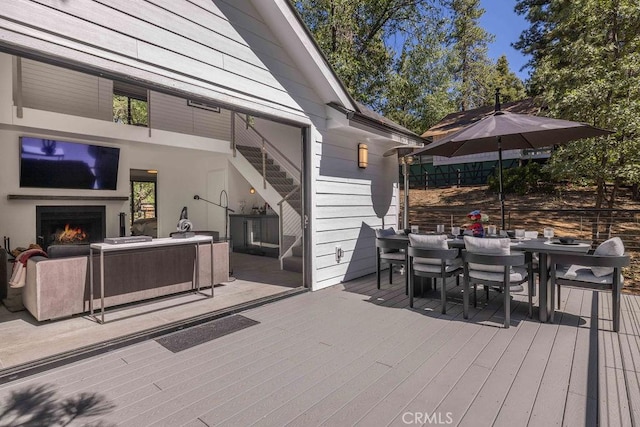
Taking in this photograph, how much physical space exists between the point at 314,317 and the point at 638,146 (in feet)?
22.7

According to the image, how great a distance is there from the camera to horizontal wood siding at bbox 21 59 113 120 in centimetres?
661

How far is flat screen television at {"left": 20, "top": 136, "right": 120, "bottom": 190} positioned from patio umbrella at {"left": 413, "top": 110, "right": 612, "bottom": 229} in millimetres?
6739

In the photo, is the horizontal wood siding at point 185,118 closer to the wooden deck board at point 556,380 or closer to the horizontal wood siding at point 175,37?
the horizontal wood siding at point 175,37

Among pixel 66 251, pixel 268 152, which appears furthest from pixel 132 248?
pixel 268 152

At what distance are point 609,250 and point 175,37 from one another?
5.12m

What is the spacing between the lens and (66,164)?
6.70 metres

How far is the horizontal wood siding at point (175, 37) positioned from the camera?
2.58 metres

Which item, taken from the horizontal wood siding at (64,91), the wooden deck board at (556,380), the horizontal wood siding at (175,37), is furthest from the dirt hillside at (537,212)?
the horizontal wood siding at (64,91)

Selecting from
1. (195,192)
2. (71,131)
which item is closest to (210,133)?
(195,192)

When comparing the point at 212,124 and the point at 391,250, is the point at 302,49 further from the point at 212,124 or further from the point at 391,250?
the point at 212,124

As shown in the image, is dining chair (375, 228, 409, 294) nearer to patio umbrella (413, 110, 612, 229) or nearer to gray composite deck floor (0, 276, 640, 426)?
gray composite deck floor (0, 276, 640, 426)

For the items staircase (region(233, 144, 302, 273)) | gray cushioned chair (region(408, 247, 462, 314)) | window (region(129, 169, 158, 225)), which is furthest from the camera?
window (region(129, 169, 158, 225))

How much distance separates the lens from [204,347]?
312cm

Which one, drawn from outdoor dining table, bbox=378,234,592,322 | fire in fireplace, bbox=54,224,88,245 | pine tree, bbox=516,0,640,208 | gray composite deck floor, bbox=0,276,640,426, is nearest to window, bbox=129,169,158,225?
fire in fireplace, bbox=54,224,88,245
